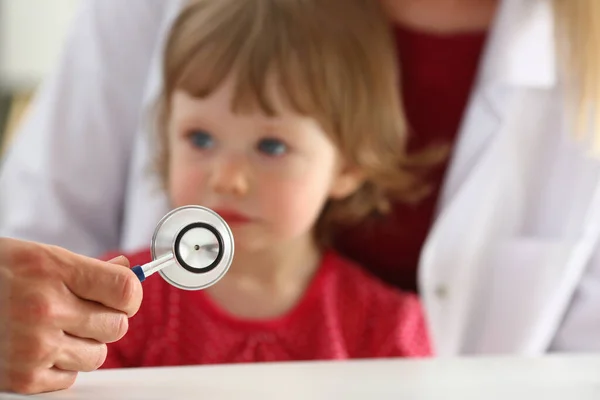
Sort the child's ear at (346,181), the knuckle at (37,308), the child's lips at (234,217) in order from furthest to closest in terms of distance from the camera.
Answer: the child's ear at (346,181) < the child's lips at (234,217) < the knuckle at (37,308)

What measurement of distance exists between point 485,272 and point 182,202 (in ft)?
1.02

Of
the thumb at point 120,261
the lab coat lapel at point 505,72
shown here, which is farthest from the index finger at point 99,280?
the lab coat lapel at point 505,72

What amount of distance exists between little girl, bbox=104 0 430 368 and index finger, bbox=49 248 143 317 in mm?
147

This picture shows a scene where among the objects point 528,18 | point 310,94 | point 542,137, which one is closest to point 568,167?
point 542,137

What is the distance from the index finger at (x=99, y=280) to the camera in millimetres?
368

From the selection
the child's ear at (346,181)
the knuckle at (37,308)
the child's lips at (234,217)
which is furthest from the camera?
the child's ear at (346,181)

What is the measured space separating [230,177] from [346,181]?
0.16m

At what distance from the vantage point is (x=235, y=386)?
17.9 inches

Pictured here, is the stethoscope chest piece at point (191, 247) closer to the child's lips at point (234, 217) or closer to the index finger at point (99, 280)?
the index finger at point (99, 280)

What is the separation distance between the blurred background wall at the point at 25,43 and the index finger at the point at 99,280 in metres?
0.09

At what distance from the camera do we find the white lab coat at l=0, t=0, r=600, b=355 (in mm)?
750

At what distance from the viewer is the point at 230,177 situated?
555 mm

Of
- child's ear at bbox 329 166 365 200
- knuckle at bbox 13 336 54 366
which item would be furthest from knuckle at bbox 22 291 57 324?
child's ear at bbox 329 166 365 200

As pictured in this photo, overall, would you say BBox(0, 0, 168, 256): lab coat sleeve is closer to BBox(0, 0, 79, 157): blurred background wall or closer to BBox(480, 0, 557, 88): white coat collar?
BBox(0, 0, 79, 157): blurred background wall
